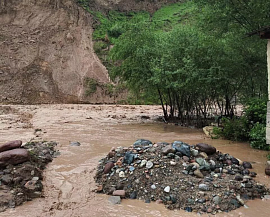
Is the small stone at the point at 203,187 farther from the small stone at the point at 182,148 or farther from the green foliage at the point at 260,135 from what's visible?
the green foliage at the point at 260,135

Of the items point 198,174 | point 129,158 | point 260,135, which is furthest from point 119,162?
point 260,135

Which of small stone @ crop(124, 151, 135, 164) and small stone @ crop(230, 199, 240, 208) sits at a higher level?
small stone @ crop(124, 151, 135, 164)

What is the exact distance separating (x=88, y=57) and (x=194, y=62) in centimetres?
2307

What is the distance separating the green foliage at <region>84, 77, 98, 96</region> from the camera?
29.2m

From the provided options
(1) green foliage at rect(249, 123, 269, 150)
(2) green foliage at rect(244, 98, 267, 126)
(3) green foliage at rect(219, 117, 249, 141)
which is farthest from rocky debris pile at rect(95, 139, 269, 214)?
(3) green foliage at rect(219, 117, 249, 141)

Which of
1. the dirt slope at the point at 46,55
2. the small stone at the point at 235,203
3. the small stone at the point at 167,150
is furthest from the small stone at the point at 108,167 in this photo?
the dirt slope at the point at 46,55

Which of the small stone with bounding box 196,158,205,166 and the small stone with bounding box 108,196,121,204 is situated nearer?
the small stone with bounding box 108,196,121,204

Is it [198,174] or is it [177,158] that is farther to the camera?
[177,158]

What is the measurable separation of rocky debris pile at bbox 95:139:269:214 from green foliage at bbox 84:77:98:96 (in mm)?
23891

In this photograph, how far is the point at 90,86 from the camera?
29484mm

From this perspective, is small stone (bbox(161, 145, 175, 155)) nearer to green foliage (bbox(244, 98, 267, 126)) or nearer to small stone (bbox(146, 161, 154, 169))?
small stone (bbox(146, 161, 154, 169))

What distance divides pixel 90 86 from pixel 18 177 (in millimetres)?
25298

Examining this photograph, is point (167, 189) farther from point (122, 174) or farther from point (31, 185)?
point (31, 185)

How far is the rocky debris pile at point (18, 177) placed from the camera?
4.21m
